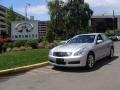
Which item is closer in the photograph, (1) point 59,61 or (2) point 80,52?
(2) point 80,52

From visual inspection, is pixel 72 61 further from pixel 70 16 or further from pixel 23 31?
pixel 70 16

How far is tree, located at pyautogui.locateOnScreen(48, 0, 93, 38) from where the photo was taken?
46750 millimetres

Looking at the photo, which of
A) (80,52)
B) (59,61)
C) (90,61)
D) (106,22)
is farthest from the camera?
(106,22)

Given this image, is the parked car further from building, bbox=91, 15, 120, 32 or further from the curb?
building, bbox=91, 15, 120, 32

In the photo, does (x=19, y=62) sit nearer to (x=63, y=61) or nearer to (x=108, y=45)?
(x=63, y=61)

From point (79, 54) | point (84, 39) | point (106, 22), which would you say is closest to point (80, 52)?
Result: point (79, 54)

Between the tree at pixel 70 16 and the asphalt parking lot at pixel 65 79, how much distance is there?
3513cm

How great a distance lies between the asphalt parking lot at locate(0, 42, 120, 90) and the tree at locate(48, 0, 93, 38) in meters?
35.1

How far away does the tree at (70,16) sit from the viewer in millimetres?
46750

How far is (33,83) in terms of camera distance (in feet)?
29.8

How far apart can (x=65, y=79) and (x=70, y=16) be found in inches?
1489

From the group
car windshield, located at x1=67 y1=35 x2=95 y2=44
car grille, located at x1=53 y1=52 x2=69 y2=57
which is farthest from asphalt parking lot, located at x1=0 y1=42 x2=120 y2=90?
car windshield, located at x1=67 y1=35 x2=95 y2=44

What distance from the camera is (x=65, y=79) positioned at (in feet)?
31.4

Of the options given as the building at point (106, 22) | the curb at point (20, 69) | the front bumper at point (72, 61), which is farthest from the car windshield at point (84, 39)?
the building at point (106, 22)
